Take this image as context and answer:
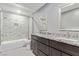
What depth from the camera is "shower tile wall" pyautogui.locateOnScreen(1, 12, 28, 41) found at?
461 cm

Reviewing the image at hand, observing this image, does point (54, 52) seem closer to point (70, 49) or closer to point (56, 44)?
point (56, 44)

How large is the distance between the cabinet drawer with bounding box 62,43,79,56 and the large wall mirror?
768 mm

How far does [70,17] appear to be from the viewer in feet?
A: 7.19

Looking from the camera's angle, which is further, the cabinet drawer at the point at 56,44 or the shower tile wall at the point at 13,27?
the shower tile wall at the point at 13,27

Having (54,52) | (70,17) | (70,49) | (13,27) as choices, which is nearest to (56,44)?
(54,52)

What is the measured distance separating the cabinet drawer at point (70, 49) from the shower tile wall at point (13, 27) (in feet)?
12.5

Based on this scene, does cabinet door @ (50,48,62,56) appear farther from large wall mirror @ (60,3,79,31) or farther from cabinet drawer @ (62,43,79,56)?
large wall mirror @ (60,3,79,31)

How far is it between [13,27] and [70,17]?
3.87 m

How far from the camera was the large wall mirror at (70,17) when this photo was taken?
2016mm

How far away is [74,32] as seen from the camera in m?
2.04

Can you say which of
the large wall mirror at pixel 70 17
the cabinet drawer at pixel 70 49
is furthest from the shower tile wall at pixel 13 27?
the cabinet drawer at pixel 70 49

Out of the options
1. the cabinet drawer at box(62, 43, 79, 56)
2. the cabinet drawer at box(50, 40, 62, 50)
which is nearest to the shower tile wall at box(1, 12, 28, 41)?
the cabinet drawer at box(50, 40, 62, 50)

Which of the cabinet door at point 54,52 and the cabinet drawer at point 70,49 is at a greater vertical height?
the cabinet drawer at point 70,49

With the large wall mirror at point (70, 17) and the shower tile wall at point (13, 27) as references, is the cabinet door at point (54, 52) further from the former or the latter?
the shower tile wall at point (13, 27)
